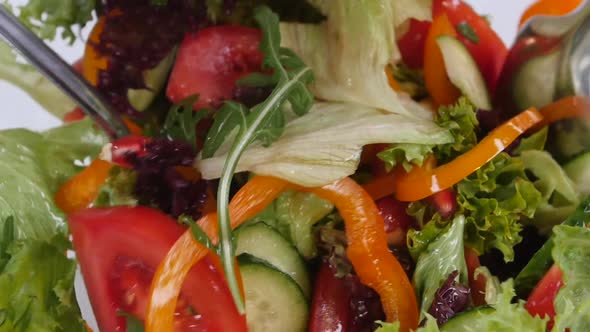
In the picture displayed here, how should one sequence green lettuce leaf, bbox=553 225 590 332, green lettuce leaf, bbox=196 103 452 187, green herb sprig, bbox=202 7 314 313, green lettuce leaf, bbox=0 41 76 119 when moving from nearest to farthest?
green lettuce leaf, bbox=553 225 590 332 < green herb sprig, bbox=202 7 314 313 < green lettuce leaf, bbox=196 103 452 187 < green lettuce leaf, bbox=0 41 76 119

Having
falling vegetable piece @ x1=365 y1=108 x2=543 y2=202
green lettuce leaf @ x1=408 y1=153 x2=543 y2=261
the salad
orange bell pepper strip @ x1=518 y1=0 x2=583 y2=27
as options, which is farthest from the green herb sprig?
orange bell pepper strip @ x1=518 y1=0 x2=583 y2=27

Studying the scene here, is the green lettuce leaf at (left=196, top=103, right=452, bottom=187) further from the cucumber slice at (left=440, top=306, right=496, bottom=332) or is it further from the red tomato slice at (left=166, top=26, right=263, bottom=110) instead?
the cucumber slice at (left=440, top=306, right=496, bottom=332)

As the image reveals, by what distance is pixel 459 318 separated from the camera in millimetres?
1256

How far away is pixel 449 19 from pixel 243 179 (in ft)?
2.60

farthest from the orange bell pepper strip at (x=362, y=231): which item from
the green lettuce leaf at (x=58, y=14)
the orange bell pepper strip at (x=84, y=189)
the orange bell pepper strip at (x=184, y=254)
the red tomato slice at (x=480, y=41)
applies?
the green lettuce leaf at (x=58, y=14)

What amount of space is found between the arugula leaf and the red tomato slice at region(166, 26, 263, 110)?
0.05m

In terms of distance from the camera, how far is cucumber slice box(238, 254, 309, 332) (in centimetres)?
140

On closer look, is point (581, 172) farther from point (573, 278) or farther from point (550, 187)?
point (573, 278)

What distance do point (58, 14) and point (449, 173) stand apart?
1.10 m

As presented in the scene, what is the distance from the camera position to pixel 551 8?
1917 mm

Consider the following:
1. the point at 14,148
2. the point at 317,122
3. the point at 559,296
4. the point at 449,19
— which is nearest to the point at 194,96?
the point at 317,122

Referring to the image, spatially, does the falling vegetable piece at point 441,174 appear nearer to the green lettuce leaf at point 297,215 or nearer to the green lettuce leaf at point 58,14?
the green lettuce leaf at point 297,215

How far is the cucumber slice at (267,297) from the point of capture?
1.40 meters

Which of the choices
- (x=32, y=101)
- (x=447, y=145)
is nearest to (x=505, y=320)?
(x=447, y=145)
